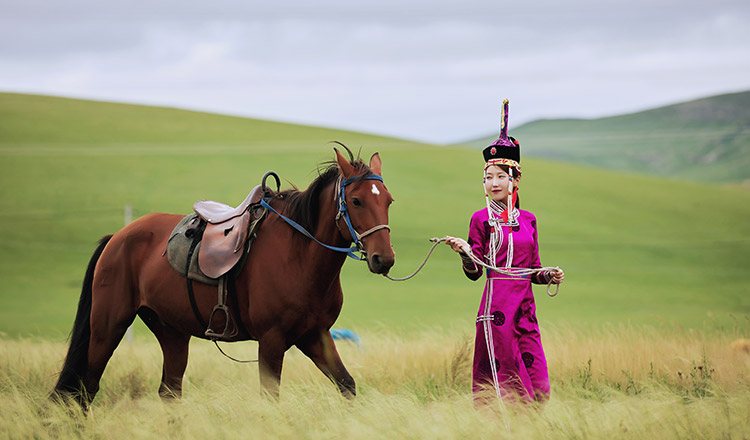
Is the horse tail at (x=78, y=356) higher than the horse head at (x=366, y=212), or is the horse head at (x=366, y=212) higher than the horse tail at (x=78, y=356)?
the horse head at (x=366, y=212)

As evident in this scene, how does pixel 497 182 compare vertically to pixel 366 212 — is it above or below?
above

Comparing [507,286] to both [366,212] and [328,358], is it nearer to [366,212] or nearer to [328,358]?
[366,212]

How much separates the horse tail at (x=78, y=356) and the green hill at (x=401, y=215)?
1140 centimetres

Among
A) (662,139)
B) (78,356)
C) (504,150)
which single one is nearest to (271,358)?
(78,356)

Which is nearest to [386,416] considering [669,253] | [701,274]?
[701,274]

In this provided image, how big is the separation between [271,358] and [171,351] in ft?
4.84

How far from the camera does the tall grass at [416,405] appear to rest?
14.6 ft

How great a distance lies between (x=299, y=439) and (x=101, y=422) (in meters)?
1.57

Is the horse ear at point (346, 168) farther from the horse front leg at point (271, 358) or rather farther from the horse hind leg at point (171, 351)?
the horse hind leg at point (171, 351)

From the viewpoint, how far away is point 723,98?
614 feet

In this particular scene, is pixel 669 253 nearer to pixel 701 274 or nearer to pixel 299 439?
pixel 701 274

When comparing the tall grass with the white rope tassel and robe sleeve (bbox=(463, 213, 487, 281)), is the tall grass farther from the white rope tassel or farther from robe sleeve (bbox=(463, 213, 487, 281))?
robe sleeve (bbox=(463, 213, 487, 281))

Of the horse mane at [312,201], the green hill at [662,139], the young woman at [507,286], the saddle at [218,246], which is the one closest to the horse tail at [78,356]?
the saddle at [218,246]

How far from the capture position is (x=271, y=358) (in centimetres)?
529
